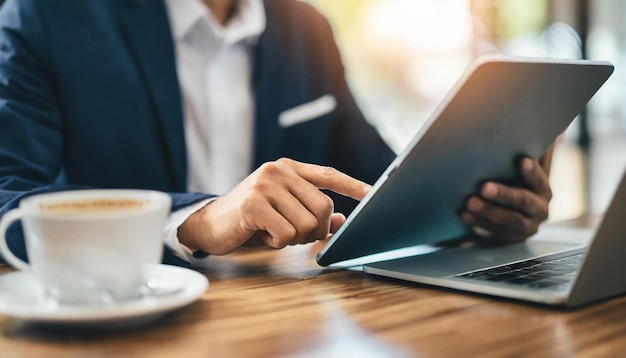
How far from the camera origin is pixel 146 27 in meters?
1.26

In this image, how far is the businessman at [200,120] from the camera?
0.77 metres

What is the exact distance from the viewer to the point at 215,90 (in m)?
1.41

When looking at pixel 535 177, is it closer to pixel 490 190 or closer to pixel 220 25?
pixel 490 190

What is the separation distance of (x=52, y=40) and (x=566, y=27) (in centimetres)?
354

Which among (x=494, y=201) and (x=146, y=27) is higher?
(x=146, y=27)

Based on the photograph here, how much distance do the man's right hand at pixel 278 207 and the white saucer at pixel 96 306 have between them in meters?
0.13

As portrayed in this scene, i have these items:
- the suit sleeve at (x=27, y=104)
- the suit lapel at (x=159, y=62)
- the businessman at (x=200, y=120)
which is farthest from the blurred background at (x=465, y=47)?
the suit sleeve at (x=27, y=104)

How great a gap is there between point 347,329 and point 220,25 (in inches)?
40.3

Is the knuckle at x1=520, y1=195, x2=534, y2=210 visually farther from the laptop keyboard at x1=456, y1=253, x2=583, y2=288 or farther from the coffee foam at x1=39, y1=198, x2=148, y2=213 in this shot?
the coffee foam at x1=39, y1=198, x2=148, y2=213

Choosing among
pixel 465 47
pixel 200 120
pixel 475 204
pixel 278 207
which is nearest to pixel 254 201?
pixel 278 207

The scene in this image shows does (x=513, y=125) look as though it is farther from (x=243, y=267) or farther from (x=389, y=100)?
(x=389, y=100)

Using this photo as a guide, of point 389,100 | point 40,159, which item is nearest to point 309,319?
point 40,159

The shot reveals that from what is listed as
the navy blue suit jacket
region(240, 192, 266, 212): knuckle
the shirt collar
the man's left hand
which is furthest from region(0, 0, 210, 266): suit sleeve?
the man's left hand

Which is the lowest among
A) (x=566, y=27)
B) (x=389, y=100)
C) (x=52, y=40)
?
(x=389, y=100)
